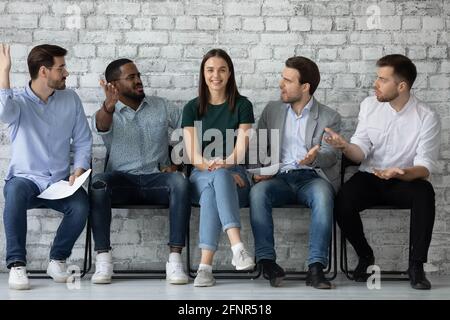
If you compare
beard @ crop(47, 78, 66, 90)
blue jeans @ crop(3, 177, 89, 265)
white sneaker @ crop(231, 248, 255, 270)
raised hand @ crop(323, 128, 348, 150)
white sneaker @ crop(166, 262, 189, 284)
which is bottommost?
white sneaker @ crop(166, 262, 189, 284)

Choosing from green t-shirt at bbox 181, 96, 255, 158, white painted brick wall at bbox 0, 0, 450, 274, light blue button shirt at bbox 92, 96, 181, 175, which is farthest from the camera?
white painted brick wall at bbox 0, 0, 450, 274

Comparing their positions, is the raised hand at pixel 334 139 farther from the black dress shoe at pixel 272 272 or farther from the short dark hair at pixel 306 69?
the black dress shoe at pixel 272 272

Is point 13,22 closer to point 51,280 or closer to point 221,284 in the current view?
point 51,280

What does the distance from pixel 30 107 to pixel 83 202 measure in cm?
60

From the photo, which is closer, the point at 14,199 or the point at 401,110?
the point at 14,199

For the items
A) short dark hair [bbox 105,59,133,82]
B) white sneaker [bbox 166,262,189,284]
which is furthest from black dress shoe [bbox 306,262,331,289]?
short dark hair [bbox 105,59,133,82]

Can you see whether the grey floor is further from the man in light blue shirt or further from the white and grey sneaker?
the man in light blue shirt

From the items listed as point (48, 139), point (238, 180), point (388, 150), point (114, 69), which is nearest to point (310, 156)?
point (238, 180)

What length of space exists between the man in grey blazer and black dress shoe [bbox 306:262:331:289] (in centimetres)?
6

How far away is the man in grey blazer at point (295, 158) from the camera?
4.46 m

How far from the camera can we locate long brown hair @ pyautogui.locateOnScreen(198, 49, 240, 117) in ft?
15.4

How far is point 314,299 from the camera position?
13.2 feet

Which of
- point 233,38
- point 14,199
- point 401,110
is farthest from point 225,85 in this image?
point 14,199

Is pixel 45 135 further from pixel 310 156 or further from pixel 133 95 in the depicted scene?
pixel 310 156
